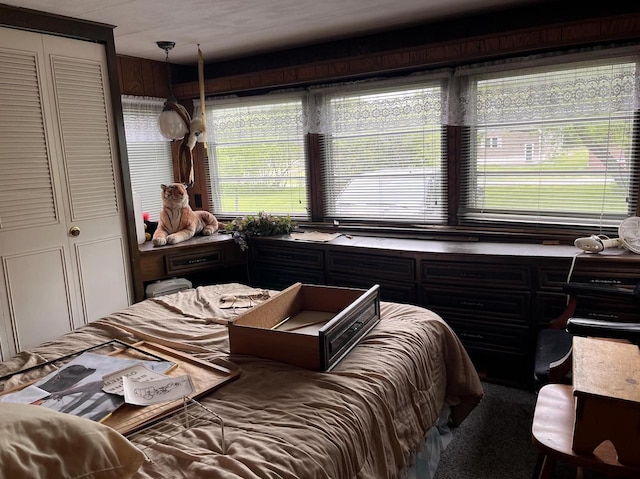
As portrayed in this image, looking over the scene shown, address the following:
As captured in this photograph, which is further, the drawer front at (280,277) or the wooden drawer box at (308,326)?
the drawer front at (280,277)

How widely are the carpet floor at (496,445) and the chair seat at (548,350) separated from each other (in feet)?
1.27

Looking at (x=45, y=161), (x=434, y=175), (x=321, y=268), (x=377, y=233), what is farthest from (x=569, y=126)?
(x=45, y=161)

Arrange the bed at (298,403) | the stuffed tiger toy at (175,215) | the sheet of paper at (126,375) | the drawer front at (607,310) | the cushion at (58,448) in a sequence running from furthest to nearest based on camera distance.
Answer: the stuffed tiger toy at (175,215) → the drawer front at (607,310) → the sheet of paper at (126,375) → the bed at (298,403) → the cushion at (58,448)

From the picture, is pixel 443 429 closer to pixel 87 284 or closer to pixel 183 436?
pixel 183 436

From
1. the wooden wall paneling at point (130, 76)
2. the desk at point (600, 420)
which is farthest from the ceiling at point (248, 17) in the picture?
the desk at point (600, 420)

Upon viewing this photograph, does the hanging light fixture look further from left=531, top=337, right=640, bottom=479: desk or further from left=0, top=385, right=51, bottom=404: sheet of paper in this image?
left=531, top=337, right=640, bottom=479: desk

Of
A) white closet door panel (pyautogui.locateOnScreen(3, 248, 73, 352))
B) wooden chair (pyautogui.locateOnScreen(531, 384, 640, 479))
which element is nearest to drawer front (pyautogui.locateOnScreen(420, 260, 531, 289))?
wooden chair (pyautogui.locateOnScreen(531, 384, 640, 479))

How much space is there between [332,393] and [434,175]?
95.5 inches

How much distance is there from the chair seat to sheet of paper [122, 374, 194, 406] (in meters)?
1.52

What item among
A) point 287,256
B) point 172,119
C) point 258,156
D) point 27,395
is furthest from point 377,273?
point 27,395

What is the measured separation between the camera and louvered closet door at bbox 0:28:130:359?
273cm

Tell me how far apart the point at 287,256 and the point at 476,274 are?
4.68ft

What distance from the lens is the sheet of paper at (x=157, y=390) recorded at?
1.33 m

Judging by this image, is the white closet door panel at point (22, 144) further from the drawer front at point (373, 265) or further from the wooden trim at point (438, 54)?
the drawer front at point (373, 265)
